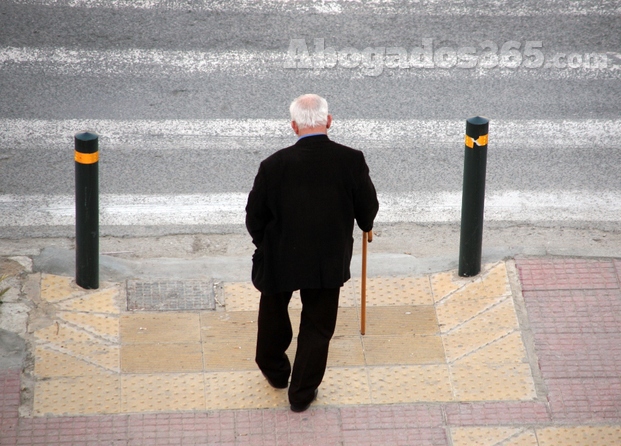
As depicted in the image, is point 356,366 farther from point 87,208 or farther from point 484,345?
point 87,208

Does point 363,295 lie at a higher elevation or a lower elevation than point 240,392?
higher

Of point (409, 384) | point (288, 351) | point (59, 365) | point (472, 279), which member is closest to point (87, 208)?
point (59, 365)

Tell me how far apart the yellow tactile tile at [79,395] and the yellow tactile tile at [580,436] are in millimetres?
2201

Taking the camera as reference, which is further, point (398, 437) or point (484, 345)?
point (484, 345)

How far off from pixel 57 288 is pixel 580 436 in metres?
3.18

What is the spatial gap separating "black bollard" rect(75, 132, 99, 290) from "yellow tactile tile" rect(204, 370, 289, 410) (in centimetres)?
114

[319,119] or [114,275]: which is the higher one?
[319,119]

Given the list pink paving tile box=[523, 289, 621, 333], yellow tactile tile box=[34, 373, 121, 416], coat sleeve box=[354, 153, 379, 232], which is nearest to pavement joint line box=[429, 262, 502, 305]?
pink paving tile box=[523, 289, 621, 333]

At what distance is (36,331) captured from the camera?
5621mm

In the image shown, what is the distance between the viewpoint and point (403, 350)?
5.64m

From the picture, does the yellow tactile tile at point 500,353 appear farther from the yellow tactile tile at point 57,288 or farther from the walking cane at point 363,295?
the yellow tactile tile at point 57,288

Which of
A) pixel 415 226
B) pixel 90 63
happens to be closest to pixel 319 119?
pixel 415 226

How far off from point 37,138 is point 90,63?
4.15 ft

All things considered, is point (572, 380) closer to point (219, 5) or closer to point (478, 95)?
point (478, 95)
